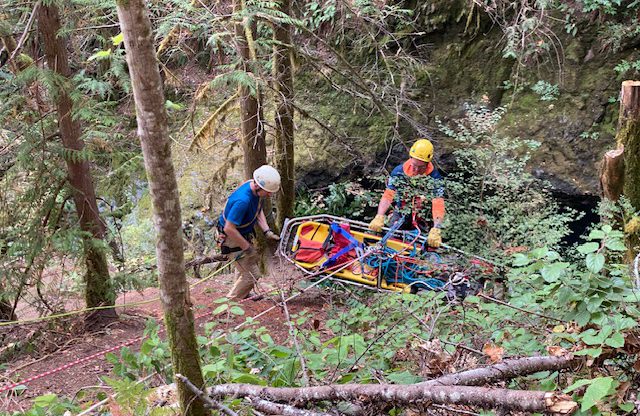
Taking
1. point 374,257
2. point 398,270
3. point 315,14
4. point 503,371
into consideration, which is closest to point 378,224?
point 374,257

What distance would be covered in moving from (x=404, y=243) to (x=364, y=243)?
61 cm

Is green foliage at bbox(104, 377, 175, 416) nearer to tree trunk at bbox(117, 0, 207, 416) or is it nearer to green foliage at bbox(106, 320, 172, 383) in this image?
tree trunk at bbox(117, 0, 207, 416)

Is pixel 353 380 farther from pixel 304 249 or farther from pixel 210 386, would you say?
pixel 304 249

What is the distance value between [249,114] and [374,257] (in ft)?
8.10

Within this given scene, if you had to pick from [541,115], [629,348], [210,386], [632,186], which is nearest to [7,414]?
[210,386]

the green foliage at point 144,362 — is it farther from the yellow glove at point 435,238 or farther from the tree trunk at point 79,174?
the yellow glove at point 435,238

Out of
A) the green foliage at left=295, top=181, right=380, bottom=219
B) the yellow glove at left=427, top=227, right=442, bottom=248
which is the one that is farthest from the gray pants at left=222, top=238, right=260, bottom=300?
the green foliage at left=295, top=181, right=380, bottom=219

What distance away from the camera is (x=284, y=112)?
718 centimetres

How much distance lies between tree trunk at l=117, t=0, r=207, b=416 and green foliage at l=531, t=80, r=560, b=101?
357 inches

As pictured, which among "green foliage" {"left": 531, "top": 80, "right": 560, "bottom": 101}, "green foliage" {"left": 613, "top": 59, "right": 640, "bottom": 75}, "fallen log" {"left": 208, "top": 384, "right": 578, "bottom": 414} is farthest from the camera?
"green foliage" {"left": 531, "top": 80, "right": 560, "bottom": 101}

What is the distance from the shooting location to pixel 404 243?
20.7 ft

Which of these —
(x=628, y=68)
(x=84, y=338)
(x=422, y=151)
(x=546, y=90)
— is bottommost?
(x=84, y=338)

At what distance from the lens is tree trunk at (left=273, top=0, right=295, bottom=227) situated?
6.45m

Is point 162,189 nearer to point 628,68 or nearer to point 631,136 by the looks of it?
point 631,136
